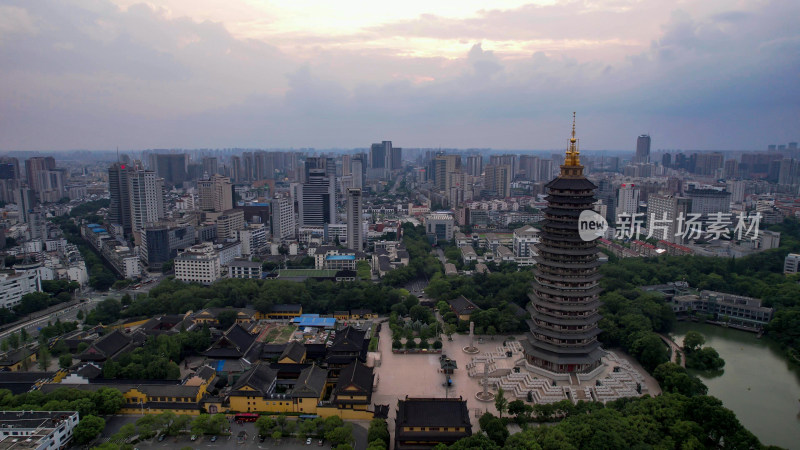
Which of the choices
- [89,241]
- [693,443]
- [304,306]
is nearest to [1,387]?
[304,306]

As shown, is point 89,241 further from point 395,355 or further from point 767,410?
point 767,410

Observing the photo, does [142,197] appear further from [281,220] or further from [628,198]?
[628,198]

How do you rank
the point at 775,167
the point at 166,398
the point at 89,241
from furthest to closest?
the point at 775,167
the point at 89,241
the point at 166,398

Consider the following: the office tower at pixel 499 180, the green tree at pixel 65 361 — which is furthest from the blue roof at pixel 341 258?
the office tower at pixel 499 180

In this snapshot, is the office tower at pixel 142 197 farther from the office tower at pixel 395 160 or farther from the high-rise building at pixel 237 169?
the office tower at pixel 395 160

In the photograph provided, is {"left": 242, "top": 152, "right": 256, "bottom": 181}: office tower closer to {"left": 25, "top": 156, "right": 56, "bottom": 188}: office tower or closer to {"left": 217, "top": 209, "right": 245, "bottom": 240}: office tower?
{"left": 25, "top": 156, "right": 56, "bottom": 188}: office tower

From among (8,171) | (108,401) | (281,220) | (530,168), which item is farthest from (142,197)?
(530,168)

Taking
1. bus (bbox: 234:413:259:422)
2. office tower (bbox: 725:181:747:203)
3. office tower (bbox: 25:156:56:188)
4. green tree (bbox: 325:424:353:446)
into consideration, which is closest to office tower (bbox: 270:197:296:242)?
bus (bbox: 234:413:259:422)
